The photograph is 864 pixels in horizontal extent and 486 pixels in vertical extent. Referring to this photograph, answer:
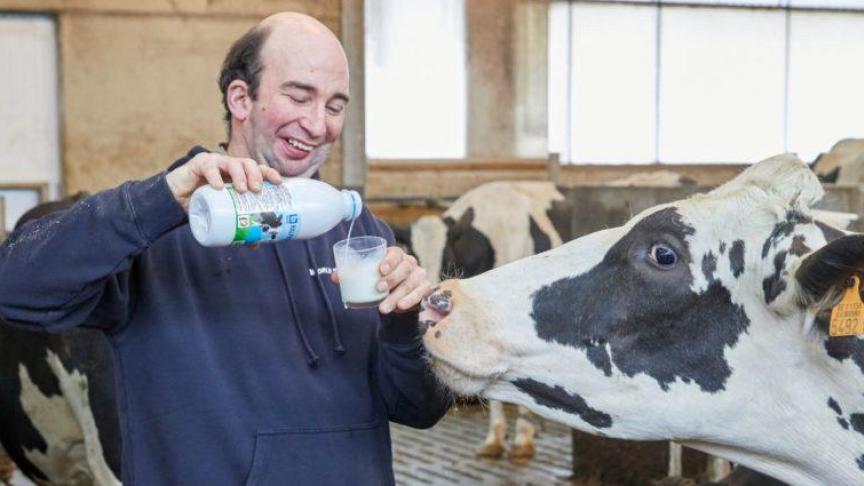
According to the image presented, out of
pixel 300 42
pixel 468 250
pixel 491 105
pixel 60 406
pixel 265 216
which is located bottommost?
pixel 60 406

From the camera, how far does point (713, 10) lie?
1644cm

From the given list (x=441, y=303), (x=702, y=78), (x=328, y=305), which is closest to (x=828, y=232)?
(x=441, y=303)

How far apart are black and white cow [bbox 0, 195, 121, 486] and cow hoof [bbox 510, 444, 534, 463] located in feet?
10.6

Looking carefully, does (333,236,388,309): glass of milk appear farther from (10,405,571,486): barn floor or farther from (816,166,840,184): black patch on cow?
(816,166,840,184): black patch on cow

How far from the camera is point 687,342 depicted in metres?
2.39

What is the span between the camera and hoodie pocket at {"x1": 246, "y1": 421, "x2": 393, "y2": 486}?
2.31 meters

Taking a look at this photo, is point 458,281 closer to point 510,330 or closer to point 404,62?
point 510,330

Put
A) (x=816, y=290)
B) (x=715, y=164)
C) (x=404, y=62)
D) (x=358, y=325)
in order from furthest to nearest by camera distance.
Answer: (x=715, y=164) → (x=404, y=62) → (x=358, y=325) → (x=816, y=290)

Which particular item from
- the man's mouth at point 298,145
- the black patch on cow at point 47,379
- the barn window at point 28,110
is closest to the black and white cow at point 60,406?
the black patch on cow at point 47,379


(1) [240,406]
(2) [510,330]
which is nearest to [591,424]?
(2) [510,330]

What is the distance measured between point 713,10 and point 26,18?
9.71m

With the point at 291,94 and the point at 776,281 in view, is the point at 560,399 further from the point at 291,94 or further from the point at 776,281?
the point at 291,94

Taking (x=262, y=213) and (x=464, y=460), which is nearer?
(x=262, y=213)

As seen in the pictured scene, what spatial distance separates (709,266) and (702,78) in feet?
48.5
